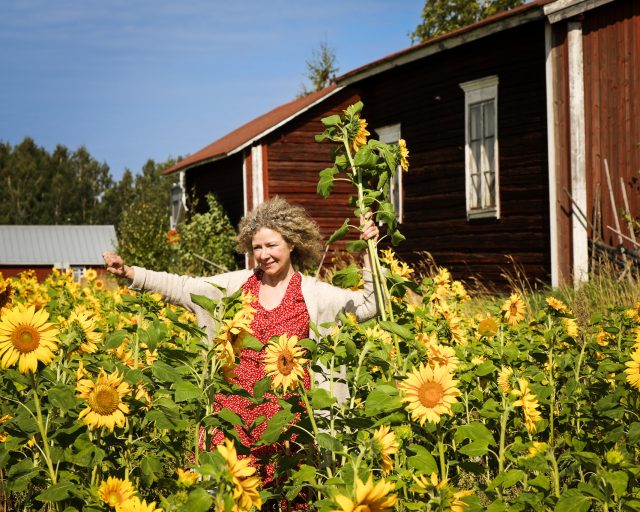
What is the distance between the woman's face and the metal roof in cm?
4468

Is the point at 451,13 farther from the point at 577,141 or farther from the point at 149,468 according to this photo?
the point at 149,468

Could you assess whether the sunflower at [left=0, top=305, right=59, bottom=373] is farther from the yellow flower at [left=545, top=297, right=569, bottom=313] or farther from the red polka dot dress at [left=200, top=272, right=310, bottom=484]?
the yellow flower at [left=545, top=297, right=569, bottom=313]

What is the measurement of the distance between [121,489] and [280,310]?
2089 millimetres

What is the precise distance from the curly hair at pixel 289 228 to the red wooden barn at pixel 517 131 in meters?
6.61

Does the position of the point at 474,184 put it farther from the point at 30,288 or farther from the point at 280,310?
the point at 280,310

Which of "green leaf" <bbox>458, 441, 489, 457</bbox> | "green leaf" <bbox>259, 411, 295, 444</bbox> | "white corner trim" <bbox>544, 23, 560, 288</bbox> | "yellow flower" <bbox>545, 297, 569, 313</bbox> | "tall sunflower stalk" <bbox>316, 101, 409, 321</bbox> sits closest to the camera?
"green leaf" <bbox>259, 411, 295, 444</bbox>

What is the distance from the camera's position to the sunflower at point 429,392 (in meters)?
2.54

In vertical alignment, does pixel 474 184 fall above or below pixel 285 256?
above

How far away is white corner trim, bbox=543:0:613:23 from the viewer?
10625 mm

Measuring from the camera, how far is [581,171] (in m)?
10.9

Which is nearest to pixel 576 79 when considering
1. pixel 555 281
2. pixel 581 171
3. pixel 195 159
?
pixel 581 171

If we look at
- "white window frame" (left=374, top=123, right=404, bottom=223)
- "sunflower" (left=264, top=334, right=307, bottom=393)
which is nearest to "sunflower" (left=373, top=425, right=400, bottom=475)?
"sunflower" (left=264, top=334, right=307, bottom=393)

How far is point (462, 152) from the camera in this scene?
13.1 m

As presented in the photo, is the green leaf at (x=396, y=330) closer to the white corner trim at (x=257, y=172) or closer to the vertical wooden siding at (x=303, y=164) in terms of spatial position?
the vertical wooden siding at (x=303, y=164)
